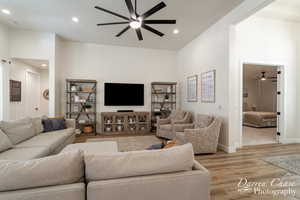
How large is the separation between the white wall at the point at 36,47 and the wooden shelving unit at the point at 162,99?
3.54 m

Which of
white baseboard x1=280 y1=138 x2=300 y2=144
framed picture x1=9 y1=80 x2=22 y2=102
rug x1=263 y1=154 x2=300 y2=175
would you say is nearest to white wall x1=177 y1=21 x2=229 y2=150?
rug x1=263 y1=154 x2=300 y2=175

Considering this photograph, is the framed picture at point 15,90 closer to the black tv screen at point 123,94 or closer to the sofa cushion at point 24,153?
the black tv screen at point 123,94

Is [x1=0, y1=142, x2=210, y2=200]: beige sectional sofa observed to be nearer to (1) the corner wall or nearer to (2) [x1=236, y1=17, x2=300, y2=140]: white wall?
(1) the corner wall

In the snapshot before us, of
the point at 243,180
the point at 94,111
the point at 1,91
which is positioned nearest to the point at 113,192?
the point at 243,180

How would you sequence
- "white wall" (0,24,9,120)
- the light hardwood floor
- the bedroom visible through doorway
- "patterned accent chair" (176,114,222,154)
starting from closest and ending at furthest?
the light hardwood floor, "patterned accent chair" (176,114,222,154), "white wall" (0,24,9,120), the bedroom visible through doorway

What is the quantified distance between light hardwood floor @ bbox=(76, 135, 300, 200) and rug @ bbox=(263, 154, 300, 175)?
0.14 meters

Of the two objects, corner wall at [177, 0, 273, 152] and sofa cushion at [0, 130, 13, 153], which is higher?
corner wall at [177, 0, 273, 152]

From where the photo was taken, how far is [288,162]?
289 centimetres

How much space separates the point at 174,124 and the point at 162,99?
1.90m

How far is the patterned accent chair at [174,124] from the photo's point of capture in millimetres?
4238

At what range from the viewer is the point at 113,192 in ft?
3.51

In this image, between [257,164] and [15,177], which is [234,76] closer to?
[257,164]

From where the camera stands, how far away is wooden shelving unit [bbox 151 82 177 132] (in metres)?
5.88

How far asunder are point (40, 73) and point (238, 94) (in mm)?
7633
